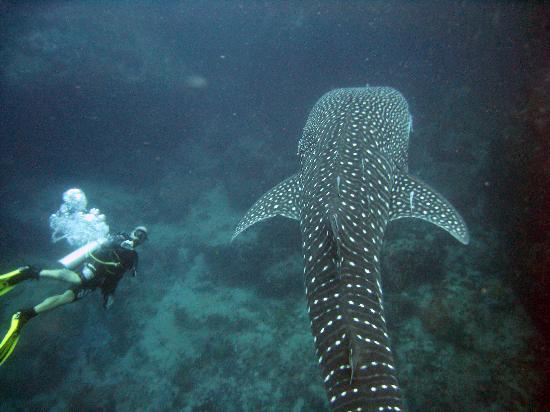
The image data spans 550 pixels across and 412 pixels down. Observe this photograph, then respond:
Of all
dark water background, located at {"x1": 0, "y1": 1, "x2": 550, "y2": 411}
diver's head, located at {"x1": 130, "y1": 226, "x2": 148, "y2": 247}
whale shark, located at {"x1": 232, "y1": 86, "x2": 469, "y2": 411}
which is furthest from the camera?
diver's head, located at {"x1": 130, "y1": 226, "x2": 148, "y2": 247}

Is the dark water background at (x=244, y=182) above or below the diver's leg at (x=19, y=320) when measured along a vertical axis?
above

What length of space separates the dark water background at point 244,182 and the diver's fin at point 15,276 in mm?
4510

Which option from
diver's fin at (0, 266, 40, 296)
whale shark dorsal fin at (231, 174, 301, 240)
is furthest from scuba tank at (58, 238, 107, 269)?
whale shark dorsal fin at (231, 174, 301, 240)

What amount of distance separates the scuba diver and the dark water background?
3.60 metres

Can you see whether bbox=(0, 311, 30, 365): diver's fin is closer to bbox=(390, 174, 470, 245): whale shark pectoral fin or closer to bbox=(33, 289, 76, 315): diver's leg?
bbox=(33, 289, 76, 315): diver's leg

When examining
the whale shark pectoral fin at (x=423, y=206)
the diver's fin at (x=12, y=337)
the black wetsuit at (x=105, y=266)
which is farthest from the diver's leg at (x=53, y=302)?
the whale shark pectoral fin at (x=423, y=206)

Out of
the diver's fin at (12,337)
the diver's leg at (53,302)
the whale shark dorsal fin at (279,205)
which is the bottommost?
the diver's fin at (12,337)

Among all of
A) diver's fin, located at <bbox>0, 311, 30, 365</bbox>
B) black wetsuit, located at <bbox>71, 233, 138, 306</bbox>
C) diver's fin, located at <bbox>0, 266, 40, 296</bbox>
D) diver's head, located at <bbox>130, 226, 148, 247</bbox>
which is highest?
diver's head, located at <bbox>130, 226, 148, 247</bbox>

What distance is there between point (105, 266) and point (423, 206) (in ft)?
21.3

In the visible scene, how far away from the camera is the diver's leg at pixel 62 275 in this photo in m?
→ 6.32

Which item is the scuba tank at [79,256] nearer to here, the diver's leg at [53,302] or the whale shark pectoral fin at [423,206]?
the diver's leg at [53,302]

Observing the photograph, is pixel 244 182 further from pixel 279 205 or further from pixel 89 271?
pixel 89 271

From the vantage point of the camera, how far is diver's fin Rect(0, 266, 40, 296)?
615 cm

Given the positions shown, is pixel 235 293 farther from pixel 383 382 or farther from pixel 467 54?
pixel 467 54
